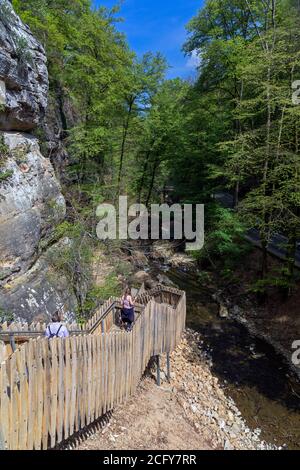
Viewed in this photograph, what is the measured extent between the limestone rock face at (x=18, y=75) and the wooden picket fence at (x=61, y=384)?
6.78 metres

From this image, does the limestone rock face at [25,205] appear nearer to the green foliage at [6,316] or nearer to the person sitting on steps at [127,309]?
the green foliage at [6,316]

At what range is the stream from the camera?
773 cm

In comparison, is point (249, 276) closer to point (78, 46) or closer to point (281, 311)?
point (281, 311)

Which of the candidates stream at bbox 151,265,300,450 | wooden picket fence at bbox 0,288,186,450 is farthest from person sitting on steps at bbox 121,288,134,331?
stream at bbox 151,265,300,450

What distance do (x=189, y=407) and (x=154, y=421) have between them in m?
1.44

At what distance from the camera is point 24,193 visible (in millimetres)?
8875

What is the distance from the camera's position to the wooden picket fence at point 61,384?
382 cm

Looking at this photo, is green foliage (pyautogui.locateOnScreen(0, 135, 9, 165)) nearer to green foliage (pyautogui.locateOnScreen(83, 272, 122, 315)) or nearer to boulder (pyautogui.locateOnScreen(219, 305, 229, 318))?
green foliage (pyautogui.locateOnScreen(83, 272, 122, 315))

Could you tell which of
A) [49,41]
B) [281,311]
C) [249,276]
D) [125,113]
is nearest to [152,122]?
[125,113]

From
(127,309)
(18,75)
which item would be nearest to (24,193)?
(18,75)

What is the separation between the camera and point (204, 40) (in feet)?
63.0

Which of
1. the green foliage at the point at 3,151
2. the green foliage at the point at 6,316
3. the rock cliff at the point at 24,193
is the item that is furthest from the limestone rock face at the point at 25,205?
the green foliage at the point at 6,316

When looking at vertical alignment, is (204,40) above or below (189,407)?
above

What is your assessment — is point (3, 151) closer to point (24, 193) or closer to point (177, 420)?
point (24, 193)
